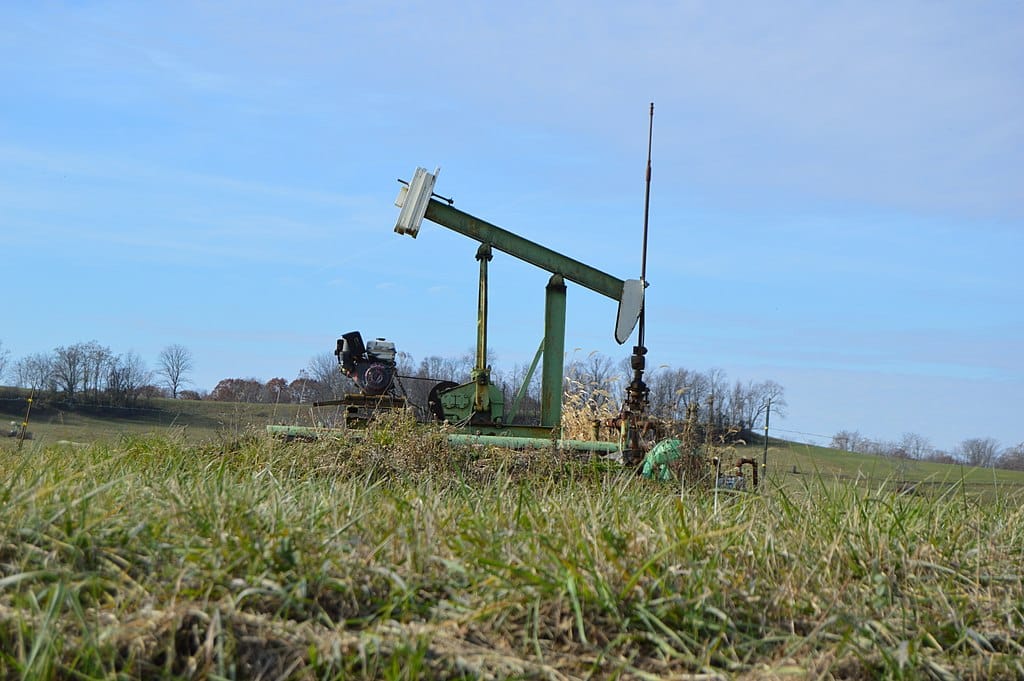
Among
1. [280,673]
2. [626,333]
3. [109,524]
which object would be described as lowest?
[280,673]

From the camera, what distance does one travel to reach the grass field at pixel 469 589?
315 cm

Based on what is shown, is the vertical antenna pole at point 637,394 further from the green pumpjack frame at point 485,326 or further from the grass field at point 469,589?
the grass field at point 469,589

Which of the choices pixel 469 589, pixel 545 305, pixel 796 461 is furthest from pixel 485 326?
pixel 469 589

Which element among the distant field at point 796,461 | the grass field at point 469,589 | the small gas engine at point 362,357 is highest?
the small gas engine at point 362,357

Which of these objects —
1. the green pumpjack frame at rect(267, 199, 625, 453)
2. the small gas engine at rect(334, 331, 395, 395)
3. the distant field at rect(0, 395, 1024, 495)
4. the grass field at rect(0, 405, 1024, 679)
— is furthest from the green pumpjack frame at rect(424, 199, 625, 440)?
the grass field at rect(0, 405, 1024, 679)

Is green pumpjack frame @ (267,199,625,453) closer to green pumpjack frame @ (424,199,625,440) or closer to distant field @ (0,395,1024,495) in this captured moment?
green pumpjack frame @ (424,199,625,440)

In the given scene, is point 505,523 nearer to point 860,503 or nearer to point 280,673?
point 280,673

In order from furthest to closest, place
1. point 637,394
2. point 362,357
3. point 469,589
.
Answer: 1. point 362,357
2. point 637,394
3. point 469,589

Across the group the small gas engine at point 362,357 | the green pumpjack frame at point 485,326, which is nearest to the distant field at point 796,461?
the small gas engine at point 362,357

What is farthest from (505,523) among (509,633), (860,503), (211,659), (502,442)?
(502,442)

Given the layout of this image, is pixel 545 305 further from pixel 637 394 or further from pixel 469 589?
pixel 469 589

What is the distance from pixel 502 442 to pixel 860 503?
4.05 metres

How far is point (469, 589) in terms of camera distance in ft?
11.8

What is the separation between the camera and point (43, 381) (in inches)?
857
